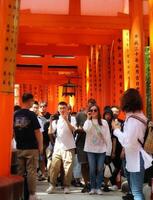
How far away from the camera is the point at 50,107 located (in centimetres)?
2961

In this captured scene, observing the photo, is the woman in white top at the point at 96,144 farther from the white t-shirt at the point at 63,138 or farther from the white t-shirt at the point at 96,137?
the white t-shirt at the point at 63,138

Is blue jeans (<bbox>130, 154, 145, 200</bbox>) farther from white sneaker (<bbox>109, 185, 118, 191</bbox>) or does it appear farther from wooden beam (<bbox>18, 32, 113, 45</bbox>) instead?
wooden beam (<bbox>18, 32, 113, 45</bbox>)

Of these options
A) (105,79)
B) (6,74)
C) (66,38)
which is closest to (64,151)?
(6,74)

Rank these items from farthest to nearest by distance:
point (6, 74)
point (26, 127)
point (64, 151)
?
1. point (64, 151)
2. point (26, 127)
3. point (6, 74)

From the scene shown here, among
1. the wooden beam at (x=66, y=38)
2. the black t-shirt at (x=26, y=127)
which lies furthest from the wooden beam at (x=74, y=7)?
the black t-shirt at (x=26, y=127)

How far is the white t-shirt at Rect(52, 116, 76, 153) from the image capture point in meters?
7.73

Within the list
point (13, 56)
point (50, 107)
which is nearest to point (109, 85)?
point (13, 56)

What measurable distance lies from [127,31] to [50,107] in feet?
58.2

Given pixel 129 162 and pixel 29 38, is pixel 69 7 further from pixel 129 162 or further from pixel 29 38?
pixel 129 162

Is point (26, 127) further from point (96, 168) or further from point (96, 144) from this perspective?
point (96, 168)

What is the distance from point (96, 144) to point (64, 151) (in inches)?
24.8

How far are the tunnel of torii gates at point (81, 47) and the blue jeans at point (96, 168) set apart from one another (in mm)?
1900

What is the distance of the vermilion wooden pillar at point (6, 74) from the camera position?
5.06 meters

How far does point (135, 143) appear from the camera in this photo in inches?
185
